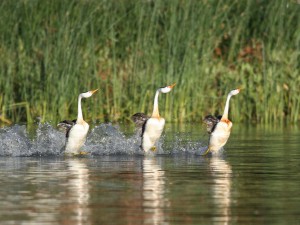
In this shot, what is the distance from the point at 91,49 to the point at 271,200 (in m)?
14.9

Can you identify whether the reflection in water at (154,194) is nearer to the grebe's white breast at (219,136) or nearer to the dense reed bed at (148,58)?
the grebe's white breast at (219,136)

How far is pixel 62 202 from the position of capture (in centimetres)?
1156

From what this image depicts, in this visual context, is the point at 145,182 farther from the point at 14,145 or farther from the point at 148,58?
the point at 148,58

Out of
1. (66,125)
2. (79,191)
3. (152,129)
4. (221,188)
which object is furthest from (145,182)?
(66,125)

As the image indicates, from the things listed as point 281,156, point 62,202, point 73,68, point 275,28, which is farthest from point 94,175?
point 275,28

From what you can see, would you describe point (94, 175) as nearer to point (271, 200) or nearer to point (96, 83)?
point (271, 200)

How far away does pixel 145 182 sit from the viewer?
44.5ft

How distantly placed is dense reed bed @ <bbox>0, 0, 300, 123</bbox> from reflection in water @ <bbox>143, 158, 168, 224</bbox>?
970 cm

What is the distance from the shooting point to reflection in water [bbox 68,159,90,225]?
10.6m

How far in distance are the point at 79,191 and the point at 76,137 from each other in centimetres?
570

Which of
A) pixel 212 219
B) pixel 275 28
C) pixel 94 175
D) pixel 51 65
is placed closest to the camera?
pixel 212 219

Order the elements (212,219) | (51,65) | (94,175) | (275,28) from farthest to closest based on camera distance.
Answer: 1. (275,28)
2. (51,65)
3. (94,175)
4. (212,219)

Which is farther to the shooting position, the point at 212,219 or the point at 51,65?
the point at 51,65

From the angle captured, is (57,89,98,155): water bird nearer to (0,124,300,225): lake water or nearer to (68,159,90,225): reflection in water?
(0,124,300,225): lake water
